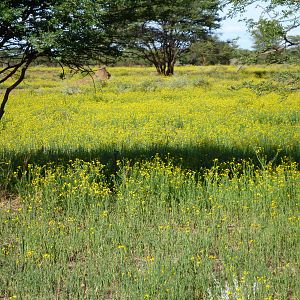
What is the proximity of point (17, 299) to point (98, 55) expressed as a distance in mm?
4881

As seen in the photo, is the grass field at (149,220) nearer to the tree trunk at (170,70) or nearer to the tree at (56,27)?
the tree at (56,27)

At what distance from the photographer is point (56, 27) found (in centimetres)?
746

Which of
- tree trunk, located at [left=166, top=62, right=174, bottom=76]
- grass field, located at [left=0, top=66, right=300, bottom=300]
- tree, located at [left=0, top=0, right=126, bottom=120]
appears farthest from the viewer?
tree trunk, located at [left=166, top=62, right=174, bottom=76]

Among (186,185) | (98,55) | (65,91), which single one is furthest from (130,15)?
(65,91)

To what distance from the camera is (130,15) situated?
27.9 ft

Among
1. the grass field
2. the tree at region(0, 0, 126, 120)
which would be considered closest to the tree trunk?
the grass field

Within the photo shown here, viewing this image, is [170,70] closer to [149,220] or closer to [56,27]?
[56,27]

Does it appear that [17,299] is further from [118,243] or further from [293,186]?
[293,186]

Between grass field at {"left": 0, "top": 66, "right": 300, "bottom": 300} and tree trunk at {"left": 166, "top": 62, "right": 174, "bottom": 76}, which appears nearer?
grass field at {"left": 0, "top": 66, "right": 300, "bottom": 300}

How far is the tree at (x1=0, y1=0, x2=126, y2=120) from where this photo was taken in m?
7.16

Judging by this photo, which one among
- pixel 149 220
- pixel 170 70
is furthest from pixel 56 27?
pixel 170 70

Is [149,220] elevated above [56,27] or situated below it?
below

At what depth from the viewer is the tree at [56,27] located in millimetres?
7160

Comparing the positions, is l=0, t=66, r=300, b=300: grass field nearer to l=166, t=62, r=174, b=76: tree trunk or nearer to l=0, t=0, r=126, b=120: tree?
l=0, t=0, r=126, b=120: tree
